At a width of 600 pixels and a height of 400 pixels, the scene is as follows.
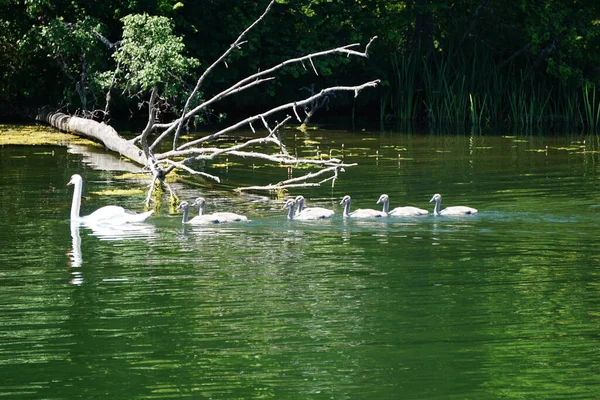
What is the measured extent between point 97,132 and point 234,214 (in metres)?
11.6

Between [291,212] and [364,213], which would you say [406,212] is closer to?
[364,213]

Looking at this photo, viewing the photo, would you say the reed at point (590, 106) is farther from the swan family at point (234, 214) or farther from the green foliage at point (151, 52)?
the swan family at point (234, 214)

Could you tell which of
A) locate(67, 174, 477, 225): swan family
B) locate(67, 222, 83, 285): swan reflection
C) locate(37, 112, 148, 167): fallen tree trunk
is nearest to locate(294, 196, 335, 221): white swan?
locate(67, 174, 477, 225): swan family

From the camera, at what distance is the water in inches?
336

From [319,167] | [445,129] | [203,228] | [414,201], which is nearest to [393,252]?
[203,228]

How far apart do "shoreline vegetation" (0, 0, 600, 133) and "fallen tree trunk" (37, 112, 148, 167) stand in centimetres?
44

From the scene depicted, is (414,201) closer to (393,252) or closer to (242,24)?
(393,252)

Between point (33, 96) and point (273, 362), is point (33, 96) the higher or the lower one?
the higher one

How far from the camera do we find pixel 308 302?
1084cm

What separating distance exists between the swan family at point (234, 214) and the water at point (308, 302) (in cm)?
28

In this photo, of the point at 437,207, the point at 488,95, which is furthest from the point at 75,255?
the point at 488,95

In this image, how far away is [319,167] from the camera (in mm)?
23188

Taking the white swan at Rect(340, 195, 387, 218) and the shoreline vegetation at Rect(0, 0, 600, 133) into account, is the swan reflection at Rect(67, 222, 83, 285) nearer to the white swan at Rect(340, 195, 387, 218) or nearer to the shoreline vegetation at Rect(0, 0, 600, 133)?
the white swan at Rect(340, 195, 387, 218)

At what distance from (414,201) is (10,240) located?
21.3ft
